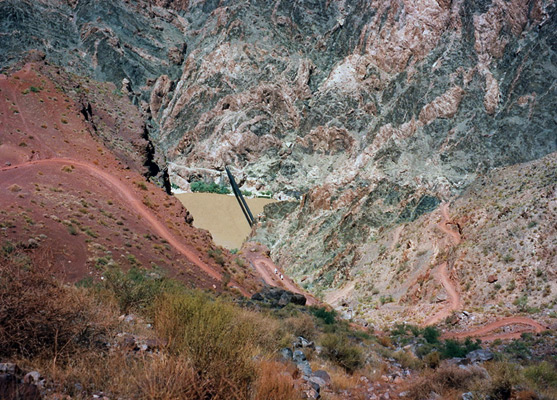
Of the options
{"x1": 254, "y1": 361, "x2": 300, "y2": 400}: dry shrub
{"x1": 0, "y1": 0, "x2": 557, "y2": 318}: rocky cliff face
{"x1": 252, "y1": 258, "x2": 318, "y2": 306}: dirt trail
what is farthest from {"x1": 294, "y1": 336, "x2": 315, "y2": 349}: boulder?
{"x1": 0, "y1": 0, "x2": 557, "y2": 318}: rocky cliff face

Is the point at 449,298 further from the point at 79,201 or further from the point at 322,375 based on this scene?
the point at 79,201

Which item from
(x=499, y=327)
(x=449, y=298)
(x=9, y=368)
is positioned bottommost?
(x=449, y=298)

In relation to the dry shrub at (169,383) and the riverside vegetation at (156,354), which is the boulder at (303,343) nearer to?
the riverside vegetation at (156,354)

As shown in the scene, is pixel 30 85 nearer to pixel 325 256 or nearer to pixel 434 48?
pixel 325 256

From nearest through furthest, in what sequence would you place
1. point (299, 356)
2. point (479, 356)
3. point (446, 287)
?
point (299, 356)
point (479, 356)
point (446, 287)

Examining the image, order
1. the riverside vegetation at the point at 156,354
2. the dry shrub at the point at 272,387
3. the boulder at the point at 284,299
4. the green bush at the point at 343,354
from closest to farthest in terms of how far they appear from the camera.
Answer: the riverside vegetation at the point at 156,354 → the dry shrub at the point at 272,387 → the green bush at the point at 343,354 → the boulder at the point at 284,299

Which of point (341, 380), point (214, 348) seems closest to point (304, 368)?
point (341, 380)

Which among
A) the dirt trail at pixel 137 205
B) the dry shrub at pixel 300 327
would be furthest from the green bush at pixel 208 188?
the dry shrub at pixel 300 327
